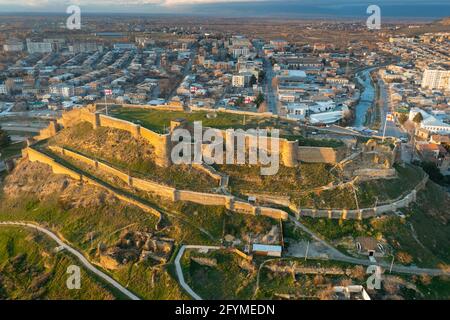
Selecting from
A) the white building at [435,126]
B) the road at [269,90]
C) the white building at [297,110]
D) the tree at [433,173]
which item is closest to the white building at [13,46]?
the road at [269,90]

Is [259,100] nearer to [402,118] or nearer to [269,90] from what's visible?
[269,90]

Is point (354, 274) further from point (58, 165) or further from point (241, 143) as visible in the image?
point (58, 165)

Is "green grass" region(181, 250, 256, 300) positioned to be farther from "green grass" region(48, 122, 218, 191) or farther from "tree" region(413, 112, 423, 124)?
"tree" region(413, 112, 423, 124)

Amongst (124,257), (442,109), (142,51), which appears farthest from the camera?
(142,51)

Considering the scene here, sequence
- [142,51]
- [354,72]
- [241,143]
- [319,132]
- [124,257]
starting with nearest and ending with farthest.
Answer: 1. [124,257]
2. [241,143]
3. [319,132]
4. [354,72]
5. [142,51]

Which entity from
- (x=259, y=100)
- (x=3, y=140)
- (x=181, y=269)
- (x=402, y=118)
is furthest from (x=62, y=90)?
(x=181, y=269)

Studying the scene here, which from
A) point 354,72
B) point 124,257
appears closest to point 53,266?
point 124,257
